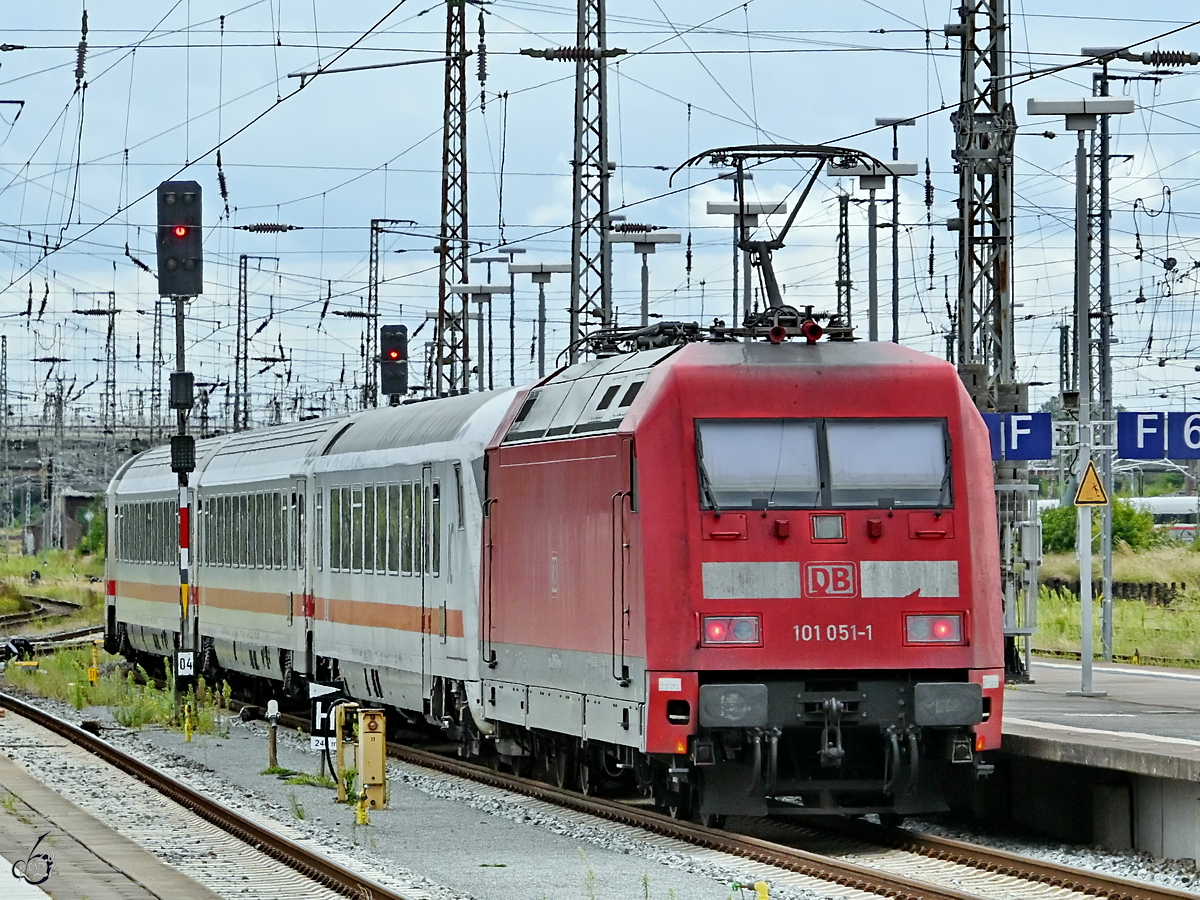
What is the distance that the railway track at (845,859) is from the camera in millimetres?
12172

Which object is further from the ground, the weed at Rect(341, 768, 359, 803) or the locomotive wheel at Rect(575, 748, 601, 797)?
the locomotive wheel at Rect(575, 748, 601, 797)

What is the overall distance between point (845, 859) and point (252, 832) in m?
4.48

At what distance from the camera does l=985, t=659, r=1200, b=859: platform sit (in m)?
13.8

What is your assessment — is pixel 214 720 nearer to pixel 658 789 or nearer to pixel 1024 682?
pixel 1024 682

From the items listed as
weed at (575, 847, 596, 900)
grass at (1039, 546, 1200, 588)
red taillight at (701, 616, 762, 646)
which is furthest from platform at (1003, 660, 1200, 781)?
grass at (1039, 546, 1200, 588)

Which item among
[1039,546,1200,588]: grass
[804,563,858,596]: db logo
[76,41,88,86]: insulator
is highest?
[76,41,88,86]: insulator

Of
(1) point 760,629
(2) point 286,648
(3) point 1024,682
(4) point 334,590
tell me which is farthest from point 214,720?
(1) point 760,629

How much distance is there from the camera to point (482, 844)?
14.9 m

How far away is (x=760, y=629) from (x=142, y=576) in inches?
872

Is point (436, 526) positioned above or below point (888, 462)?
below

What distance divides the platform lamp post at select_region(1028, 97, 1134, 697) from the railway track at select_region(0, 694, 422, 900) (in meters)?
8.72

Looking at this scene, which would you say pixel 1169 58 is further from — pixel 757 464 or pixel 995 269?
pixel 757 464

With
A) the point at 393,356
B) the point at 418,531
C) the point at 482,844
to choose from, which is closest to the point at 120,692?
the point at 393,356

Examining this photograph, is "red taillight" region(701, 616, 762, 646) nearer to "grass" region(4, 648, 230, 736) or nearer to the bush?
"grass" region(4, 648, 230, 736)
